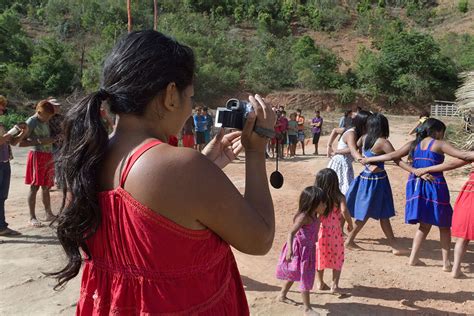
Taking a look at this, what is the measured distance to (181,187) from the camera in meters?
1.27

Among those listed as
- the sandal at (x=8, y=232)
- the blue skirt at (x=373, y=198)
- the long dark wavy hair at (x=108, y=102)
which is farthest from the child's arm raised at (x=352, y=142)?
the long dark wavy hair at (x=108, y=102)

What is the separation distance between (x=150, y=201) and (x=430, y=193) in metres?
4.81

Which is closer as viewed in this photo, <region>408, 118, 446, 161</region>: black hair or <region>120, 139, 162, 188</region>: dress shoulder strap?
<region>120, 139, 162, 188</region>: dress shoulder strap

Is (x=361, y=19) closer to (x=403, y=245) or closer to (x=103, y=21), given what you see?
(x=103, y=21)

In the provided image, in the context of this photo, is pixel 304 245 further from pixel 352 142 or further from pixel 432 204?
pixel 352 142

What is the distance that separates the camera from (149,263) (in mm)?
1360

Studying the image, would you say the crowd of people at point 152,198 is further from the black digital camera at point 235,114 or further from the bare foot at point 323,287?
the bare foot at point 323,287

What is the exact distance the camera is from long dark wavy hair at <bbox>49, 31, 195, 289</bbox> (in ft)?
4.58

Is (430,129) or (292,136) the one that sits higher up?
(430,129)

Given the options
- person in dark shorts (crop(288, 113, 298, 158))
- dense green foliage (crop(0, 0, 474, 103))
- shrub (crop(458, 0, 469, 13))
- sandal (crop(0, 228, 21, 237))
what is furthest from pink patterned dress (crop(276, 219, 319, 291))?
shrub (crop(458, 0, 469, 13))

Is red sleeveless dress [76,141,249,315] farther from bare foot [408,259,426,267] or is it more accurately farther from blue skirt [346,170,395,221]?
blue skirt [346,170,395,221]

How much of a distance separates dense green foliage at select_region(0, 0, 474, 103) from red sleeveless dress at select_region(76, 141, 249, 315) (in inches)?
921

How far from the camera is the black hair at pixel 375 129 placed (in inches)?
232

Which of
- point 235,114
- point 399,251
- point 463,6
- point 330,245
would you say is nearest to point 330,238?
point 330,245
